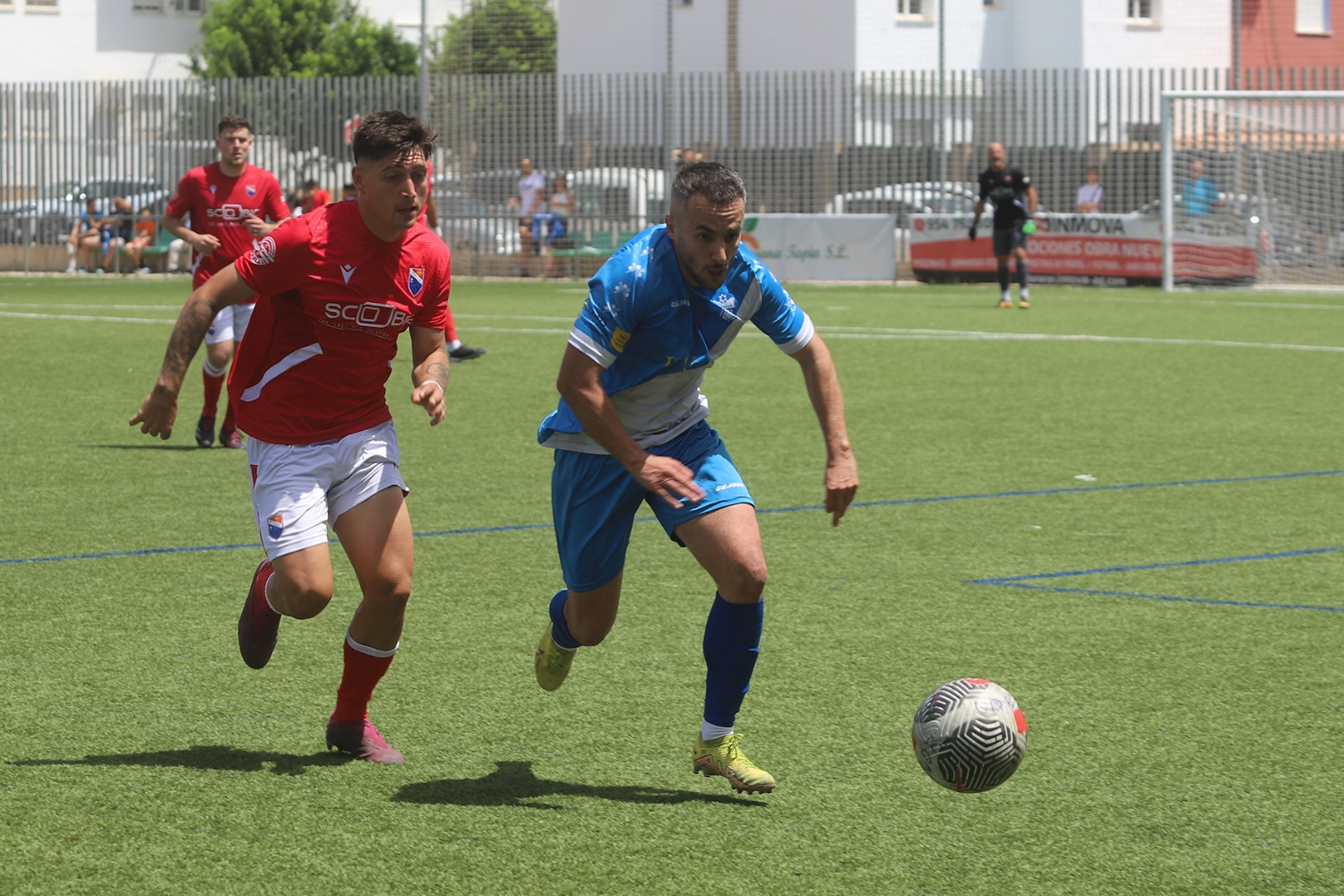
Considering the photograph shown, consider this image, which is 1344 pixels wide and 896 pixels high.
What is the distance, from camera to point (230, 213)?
1202cm

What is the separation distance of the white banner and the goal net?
187 inches

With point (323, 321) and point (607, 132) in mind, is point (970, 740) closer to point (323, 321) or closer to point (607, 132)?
point (323, 321)

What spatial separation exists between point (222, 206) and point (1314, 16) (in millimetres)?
51075

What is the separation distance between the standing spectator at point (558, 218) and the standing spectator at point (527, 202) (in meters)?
0.22

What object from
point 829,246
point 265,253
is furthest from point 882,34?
point 265,253

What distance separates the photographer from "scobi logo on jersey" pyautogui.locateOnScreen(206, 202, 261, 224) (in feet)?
39.3

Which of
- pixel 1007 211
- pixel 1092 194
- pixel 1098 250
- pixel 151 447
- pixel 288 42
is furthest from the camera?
pixel 288 42

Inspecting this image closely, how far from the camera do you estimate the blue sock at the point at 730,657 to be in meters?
4.91

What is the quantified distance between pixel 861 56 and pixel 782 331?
152 feet

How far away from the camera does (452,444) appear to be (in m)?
11.7

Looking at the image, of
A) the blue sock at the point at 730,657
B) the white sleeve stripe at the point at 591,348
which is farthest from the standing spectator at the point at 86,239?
the blue sock at the point at 730,657

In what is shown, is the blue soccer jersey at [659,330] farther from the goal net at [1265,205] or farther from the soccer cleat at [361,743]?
the goal net at [1265,205]

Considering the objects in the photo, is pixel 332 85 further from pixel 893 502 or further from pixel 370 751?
pixel 370 751

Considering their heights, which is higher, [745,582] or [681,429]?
[681,429]
